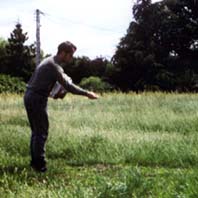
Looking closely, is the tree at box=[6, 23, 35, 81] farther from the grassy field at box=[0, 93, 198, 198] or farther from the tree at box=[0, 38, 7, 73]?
the grassy field at box=[0, 93, 198, 198]

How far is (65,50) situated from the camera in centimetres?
A: 948

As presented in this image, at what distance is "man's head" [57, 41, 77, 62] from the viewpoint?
31.1 feet

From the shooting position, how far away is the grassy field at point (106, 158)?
6.63 meters

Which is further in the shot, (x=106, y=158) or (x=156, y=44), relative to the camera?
(x=156, y=44)

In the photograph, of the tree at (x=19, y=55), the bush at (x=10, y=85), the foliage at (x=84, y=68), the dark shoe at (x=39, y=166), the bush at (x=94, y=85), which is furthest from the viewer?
the tree at (x=19, y=55)

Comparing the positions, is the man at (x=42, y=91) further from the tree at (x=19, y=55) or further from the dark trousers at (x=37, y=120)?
the tree at (x=19, y=55)

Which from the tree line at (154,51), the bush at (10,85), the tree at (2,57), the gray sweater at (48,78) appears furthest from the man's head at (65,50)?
the tree at (2,57)

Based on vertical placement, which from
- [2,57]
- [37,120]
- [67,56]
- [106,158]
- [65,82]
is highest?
[2,57]

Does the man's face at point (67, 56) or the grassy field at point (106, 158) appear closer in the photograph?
the grassy field at point (106, 158)

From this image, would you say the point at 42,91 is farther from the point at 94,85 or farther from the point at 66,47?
the point at 94,85

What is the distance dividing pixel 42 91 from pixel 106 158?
1.87 m

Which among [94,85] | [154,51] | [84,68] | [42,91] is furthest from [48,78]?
[84,68]

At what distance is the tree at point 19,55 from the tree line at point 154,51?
16.4 feet

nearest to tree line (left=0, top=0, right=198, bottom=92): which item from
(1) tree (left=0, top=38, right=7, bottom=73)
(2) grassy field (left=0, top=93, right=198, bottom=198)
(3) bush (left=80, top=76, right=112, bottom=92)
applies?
(3) bush (left=80, top=76, right=112, bottom=92)
